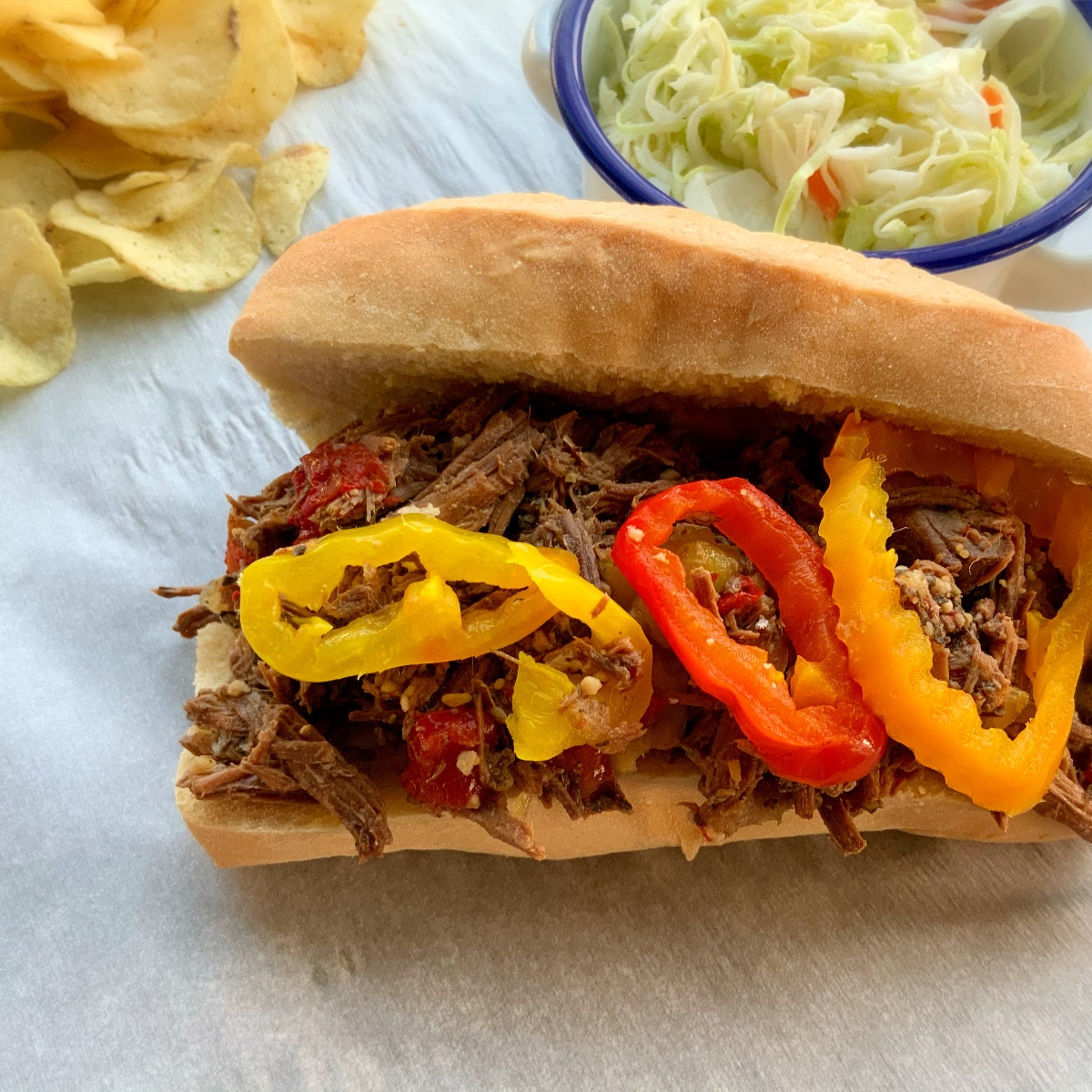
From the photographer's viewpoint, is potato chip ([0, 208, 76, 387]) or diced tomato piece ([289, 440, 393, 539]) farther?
potato chip ([0, 208, 76, 387])

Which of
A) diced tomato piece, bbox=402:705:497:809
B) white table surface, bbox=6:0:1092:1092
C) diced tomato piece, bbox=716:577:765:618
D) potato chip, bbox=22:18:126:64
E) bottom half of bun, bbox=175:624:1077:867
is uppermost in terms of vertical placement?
potato chip, bbox=22:18:126:64

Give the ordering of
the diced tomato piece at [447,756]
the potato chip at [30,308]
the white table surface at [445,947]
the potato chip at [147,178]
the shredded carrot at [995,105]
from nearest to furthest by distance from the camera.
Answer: the diced tomato piece at [447,756] < the white table surface at [445,947] < the shredded carrot at [995,105] < the potato chip at [30,308] < the potato chip at [147,178]

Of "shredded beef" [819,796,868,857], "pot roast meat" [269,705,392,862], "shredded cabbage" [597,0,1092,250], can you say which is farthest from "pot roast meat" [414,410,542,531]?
"shredded cabbage" [597,0,1092,250]

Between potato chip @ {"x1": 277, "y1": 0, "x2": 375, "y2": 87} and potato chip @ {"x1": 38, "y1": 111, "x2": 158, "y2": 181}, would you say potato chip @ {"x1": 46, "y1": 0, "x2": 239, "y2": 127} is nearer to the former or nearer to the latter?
potato chip @ {"x1": 38, "y1": 111, "x2": 158, "y2": 181}

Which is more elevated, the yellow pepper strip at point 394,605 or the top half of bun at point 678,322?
the top half of bun at point 678,322

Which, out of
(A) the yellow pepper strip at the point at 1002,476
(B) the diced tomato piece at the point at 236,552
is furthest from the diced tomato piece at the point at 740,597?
(B) the diced tomato piece at the point at 236,552

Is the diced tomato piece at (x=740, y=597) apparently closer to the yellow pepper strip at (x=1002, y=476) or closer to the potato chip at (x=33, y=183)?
the yellow pepper strip at (x=1002, y=476)
